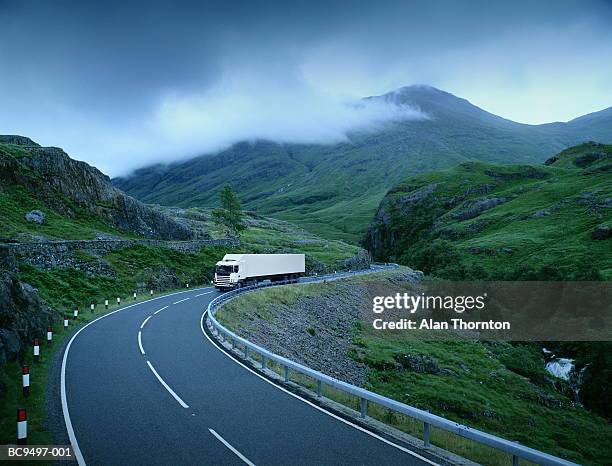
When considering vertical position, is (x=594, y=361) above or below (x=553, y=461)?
below

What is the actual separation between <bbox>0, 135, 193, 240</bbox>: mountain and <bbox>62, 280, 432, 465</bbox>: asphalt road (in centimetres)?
3826

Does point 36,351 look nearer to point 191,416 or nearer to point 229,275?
point 191,416

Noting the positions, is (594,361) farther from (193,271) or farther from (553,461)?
(193,271)

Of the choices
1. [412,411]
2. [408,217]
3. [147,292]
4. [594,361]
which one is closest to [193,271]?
[147,292]

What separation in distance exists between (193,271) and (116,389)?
46.5 metres

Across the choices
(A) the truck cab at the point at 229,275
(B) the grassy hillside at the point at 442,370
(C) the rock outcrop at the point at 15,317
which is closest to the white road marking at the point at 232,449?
(B) the grassy hillside at the point at 442,370

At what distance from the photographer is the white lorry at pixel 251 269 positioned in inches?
1970

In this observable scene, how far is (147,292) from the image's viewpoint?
49531mm

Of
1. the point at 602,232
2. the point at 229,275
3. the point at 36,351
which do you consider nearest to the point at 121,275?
the point at 229,275

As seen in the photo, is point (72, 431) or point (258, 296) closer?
point (72, 431)

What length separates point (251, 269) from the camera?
5241 centimetres

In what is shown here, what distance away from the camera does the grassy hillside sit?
2800 centimetres

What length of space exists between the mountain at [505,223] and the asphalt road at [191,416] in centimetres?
7202

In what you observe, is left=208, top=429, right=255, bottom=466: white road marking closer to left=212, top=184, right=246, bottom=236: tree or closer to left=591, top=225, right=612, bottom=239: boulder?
left=212, top=184, right=246, bottom=236: tree
